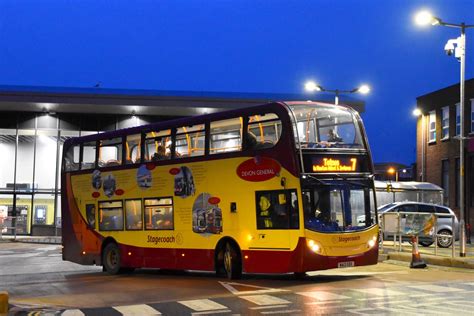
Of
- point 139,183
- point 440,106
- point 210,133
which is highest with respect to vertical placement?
point 440,106

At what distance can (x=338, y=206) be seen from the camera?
1477 cm

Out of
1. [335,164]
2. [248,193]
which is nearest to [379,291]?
[335,164]

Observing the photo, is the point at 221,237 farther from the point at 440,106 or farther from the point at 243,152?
the point at 440,106

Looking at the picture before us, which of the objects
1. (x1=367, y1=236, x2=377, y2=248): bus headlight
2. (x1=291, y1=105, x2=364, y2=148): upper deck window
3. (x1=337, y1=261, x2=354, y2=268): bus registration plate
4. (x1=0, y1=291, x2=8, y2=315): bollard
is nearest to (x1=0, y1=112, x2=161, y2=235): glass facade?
(x1=291, y1=105, x2=364, y2=148): upper deck window


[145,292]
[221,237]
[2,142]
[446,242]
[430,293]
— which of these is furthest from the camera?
[2,142]

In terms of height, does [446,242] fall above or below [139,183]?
below

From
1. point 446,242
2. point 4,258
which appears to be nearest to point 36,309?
point 4,258

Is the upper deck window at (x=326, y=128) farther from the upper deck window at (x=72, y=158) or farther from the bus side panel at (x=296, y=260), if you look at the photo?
the upper deck window at (x=72, y=158)

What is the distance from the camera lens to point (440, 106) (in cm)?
4372

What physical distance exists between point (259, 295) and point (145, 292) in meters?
2.68

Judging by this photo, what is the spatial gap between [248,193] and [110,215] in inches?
229

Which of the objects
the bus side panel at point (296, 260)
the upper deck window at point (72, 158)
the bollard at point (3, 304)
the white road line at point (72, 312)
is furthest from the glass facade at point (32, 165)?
the bollard at point (3, 304)

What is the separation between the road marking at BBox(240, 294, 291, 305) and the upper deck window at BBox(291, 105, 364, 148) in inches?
146

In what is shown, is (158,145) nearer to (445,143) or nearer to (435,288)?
(435,288)
